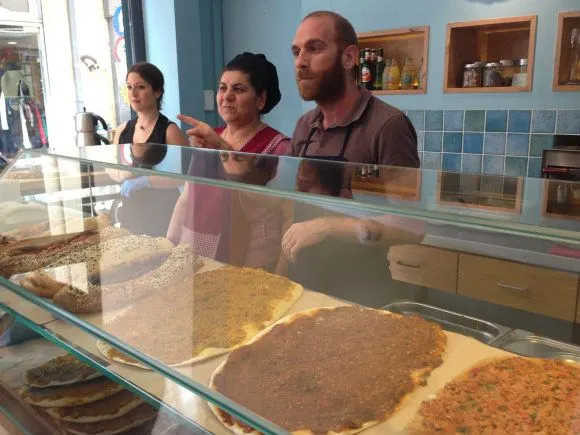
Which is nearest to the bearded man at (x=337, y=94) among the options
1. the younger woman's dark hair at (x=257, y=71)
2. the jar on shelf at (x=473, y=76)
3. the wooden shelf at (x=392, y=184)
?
the younger woman's dark hair at (x=257, y=71)

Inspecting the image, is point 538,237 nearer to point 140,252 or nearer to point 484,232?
point 484,232

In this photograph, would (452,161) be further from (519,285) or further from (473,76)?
(519,285)

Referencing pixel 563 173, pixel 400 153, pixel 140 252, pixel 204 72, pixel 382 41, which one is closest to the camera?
pixel 140 252

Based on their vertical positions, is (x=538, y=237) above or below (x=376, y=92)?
below

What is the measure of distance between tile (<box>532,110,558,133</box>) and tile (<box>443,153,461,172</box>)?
38 cm

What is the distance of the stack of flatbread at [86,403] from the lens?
1081 mm

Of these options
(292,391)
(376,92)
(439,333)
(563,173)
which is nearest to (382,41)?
(376,92)

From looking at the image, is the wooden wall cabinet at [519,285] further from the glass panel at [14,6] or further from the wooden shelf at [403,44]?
the glass panel at [14,6]

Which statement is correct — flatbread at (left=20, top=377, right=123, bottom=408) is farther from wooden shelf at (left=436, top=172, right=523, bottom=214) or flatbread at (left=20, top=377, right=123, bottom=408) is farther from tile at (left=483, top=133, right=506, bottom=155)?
tile at (left=483, top=133, right=506, bottom=155)

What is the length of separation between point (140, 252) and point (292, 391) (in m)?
0.69

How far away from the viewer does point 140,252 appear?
1327 mm

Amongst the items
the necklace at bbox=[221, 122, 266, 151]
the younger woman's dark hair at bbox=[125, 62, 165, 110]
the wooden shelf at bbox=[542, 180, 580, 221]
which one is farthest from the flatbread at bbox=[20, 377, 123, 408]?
the younger woman's dark hair at bbox=[125, 62, 165, 110]

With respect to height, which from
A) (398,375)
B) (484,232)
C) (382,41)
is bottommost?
(398,375)

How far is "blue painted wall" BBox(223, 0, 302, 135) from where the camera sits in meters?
3.34
